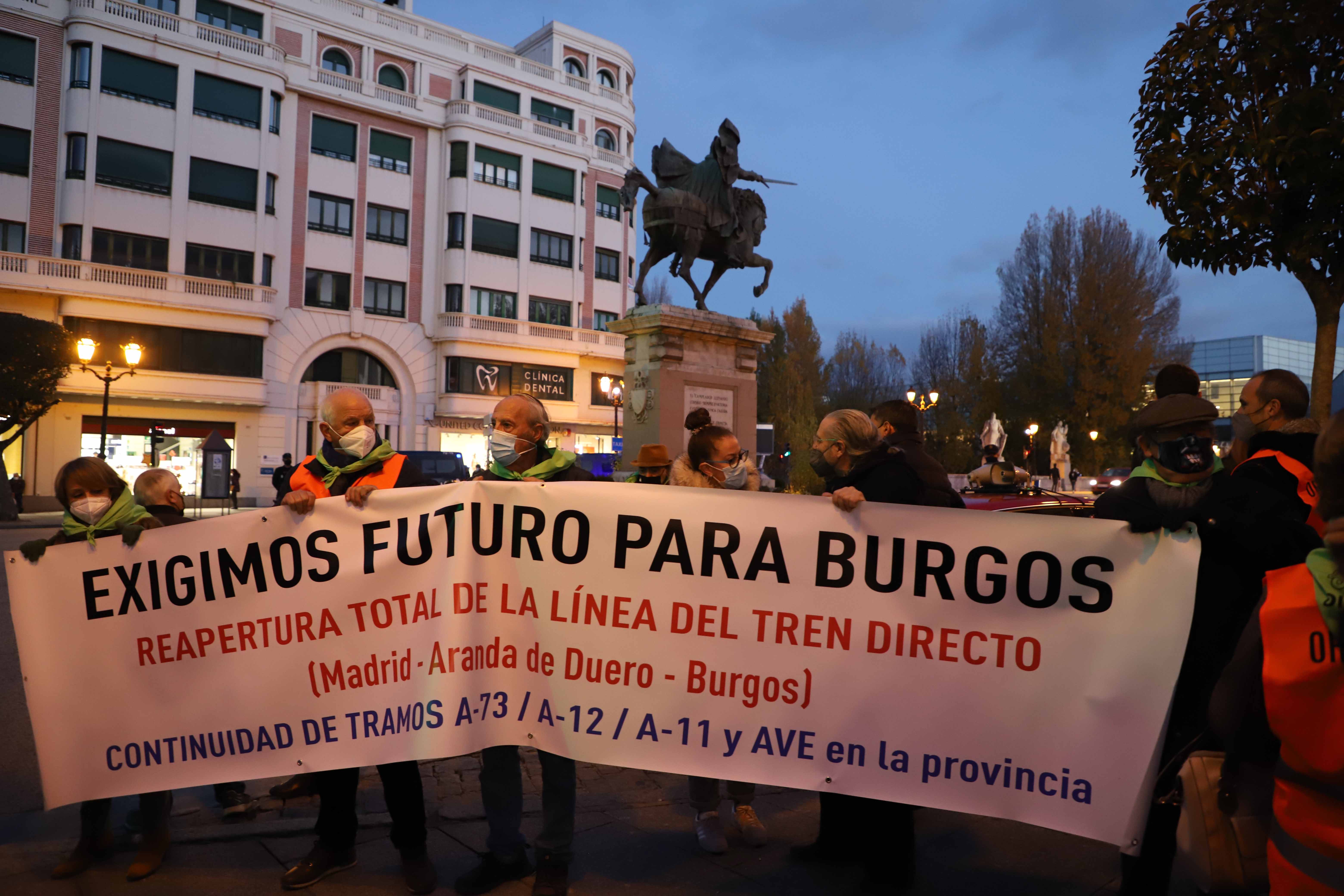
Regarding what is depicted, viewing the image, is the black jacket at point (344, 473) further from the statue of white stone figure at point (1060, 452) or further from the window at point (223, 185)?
the statue of white stone figure at point (1060, 452)

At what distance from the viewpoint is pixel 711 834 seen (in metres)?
3.96

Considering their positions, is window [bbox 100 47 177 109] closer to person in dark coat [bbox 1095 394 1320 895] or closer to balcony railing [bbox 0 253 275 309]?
balcony railing [bbox 0 253 275 309]

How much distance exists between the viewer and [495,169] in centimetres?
4044

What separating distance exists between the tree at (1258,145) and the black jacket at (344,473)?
7.36 metres

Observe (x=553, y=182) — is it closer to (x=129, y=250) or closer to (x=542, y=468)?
(x=129, y=250)

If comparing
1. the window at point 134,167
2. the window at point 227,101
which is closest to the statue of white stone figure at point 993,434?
the window at point 227,101

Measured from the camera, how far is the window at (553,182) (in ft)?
136

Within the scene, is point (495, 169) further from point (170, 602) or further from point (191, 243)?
point (170, 602)

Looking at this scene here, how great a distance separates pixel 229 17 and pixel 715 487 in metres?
38.1

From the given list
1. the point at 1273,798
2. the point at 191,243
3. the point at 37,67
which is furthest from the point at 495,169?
the point at 1273,798

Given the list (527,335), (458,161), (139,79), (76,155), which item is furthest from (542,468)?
(458,161)

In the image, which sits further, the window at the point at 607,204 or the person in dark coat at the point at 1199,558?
the window at the point at 607,204

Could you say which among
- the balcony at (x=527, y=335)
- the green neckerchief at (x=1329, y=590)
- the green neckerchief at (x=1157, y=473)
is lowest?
the green neckerchief at (x=1329, y=590)

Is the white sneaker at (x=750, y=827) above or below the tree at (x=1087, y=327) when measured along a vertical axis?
below
